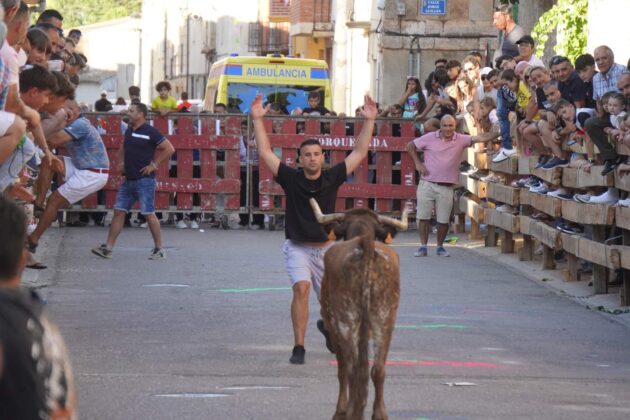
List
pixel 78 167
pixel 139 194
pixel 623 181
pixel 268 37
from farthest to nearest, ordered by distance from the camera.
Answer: pixel 268 37 → pixel 139 194 → pixel 78 167 → pixel 623 181

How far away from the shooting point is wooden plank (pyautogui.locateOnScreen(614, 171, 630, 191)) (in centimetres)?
1366

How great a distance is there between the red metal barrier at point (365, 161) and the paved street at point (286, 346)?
260 inches

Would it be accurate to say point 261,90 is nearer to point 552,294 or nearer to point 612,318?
point 552,294

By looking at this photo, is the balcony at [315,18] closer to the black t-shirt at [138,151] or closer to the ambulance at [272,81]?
the ambulance at [272,81]

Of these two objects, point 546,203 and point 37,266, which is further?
point 546,203

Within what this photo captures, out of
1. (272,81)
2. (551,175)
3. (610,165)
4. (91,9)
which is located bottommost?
(551,175)

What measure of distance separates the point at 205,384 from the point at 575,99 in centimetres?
843

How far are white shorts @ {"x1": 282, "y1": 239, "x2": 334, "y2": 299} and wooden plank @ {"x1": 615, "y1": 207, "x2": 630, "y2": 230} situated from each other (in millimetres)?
3935

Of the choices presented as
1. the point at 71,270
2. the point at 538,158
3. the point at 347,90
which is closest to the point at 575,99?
the point at 538,158

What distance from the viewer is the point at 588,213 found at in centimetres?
1478

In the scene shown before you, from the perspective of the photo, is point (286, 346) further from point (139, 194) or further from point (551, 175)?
point (139, 194)

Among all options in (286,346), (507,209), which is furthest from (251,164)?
(286,346)

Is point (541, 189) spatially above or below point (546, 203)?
above

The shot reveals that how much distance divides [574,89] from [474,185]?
509 cm
